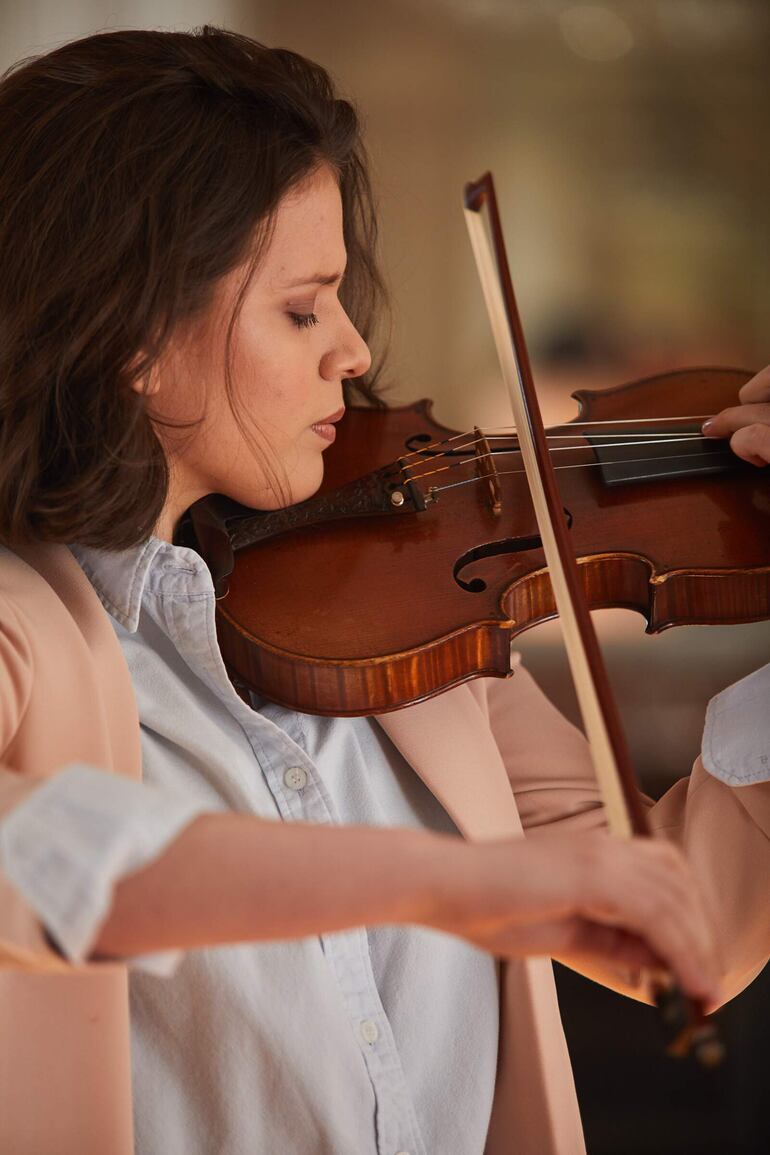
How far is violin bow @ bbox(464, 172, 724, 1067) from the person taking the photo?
44 cm

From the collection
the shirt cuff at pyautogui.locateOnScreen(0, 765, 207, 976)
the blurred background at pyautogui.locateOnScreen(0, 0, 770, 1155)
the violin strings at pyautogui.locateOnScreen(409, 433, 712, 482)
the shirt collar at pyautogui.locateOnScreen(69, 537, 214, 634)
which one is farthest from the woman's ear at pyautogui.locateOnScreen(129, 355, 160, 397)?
the blurred background at pyautogui.locateOnScreen(0, 0, 770, 1155)

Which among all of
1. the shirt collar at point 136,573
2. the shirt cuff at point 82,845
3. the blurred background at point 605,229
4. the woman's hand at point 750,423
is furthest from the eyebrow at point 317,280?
the blurred background at point 605,229

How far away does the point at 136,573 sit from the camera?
87cm

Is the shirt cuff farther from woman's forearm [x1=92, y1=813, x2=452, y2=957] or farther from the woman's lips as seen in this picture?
the woman's lips

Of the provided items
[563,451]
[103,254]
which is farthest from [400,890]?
[563,451]

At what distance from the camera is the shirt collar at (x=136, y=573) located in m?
0.87

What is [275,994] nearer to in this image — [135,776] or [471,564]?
[135,776]

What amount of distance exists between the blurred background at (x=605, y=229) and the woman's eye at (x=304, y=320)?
647 millimetres

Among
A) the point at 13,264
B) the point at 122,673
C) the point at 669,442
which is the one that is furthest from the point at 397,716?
the point at 13,264

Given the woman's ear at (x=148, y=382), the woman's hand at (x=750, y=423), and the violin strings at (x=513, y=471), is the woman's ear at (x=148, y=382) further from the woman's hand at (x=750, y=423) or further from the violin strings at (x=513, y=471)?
the woman's hand at (x=750, y=423)

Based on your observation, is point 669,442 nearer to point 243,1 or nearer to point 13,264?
point 13,264

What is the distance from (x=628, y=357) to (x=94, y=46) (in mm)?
911

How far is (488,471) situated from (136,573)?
0.34 metres

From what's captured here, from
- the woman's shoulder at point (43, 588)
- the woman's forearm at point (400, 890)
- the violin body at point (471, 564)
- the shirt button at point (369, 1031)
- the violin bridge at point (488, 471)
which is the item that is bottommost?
the shirt button at point (369, 1031)
